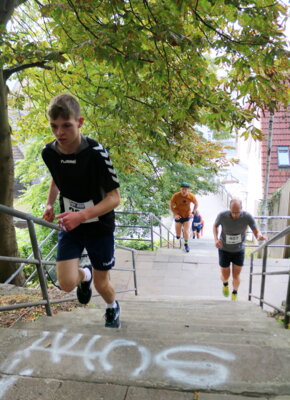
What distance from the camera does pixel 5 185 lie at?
523 cm

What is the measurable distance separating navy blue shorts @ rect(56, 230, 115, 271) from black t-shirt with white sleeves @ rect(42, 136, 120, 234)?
0.07 meters

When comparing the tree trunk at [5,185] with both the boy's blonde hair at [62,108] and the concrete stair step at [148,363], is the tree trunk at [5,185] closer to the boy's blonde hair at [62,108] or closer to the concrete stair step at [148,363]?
the boy's blonde hair at [62,108]

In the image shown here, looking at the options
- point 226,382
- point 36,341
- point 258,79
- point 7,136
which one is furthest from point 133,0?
point 226,382

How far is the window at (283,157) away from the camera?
1478cm

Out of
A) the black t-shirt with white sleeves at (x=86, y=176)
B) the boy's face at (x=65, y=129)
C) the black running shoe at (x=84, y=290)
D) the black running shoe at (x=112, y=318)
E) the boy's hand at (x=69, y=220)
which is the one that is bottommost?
the black running shoe at (x=112, y=318)

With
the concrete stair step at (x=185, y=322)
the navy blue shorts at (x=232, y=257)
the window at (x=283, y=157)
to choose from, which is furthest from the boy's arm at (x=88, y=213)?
the window at (x=283, y=157)

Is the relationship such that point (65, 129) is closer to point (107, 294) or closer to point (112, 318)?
point (107, 294)

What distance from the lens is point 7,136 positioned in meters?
5.10

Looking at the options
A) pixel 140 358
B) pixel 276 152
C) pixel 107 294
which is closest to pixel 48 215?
pixel 107 294

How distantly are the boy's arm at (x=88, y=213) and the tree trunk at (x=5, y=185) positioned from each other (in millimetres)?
3224

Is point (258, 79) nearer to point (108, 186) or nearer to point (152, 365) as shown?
point (108, 186)

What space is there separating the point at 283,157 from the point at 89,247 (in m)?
14.1

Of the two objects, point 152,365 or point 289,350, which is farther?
point 289,350

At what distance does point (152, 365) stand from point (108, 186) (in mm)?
1276
